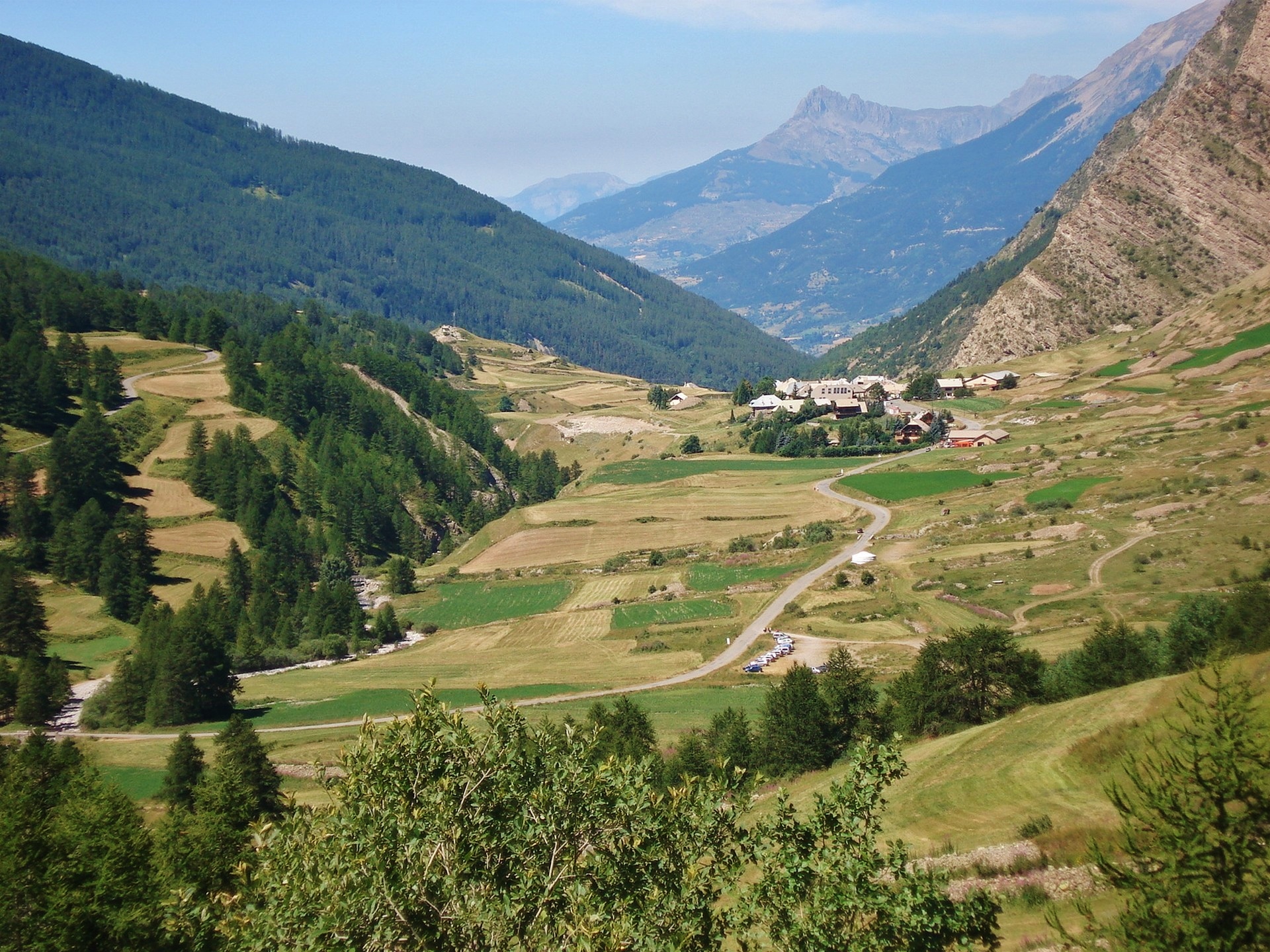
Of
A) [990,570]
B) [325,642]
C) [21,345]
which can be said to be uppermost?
[21,345]

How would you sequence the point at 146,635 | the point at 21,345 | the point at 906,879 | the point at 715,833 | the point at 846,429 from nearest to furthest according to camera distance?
1. the point at 906,879
2. the point at 715,833
3. the point at 146,635
4. the point at 21,345
5. the point at 846,429

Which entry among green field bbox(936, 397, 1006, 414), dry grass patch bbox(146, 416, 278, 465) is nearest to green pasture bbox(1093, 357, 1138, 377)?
green field bbox(936, 397, 1006, 414)

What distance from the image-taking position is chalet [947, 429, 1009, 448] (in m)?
Result: 130

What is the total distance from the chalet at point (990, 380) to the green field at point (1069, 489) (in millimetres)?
78565

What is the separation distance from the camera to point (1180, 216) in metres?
185

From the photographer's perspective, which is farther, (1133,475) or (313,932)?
(1133,475)

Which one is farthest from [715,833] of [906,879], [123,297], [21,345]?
[123,297]

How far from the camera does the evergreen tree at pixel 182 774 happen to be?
164ft

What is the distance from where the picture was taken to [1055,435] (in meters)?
123

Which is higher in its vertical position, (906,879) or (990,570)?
(906,879)

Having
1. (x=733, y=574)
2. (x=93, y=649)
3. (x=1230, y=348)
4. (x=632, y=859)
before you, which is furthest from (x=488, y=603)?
(x=1230, y=348)

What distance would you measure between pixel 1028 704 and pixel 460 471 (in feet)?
406

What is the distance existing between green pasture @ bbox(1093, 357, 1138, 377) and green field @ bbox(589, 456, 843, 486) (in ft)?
173

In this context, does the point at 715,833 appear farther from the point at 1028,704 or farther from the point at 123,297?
the point at 123,297
